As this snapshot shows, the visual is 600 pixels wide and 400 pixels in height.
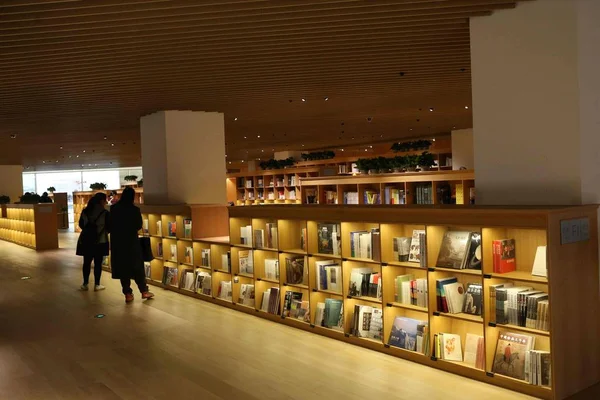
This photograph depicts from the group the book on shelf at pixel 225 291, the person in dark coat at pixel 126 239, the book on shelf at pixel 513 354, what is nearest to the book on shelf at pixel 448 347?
the book on shelf at pixel 513 354

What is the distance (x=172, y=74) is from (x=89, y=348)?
3.53 meters

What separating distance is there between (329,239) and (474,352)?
2102 mm

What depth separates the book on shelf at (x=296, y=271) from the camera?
6762 millimetres

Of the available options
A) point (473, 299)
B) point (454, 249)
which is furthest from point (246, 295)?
point (473, 299)

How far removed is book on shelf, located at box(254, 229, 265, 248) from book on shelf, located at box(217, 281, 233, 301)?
3.44 ft

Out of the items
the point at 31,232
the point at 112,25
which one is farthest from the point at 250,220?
the point at 31,232

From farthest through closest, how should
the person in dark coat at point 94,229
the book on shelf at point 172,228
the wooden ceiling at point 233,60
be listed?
the book on shelf at point 172,228 < the person in dark coat at point 94,229 < the wooden ceiling at point 233,60

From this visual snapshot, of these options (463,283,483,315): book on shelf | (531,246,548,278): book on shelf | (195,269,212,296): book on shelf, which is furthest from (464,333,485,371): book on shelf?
(195,269,212,296): book on shelf

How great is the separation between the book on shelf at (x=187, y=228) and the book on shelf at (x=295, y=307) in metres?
2.78

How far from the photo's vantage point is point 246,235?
304 inches

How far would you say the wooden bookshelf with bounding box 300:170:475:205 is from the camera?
923 centimetres

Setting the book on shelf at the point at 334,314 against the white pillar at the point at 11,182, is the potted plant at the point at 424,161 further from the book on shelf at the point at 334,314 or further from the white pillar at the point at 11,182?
the white pillar at the point at 11,182

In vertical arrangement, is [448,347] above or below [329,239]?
below

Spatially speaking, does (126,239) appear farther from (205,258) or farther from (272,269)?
(272,269)
